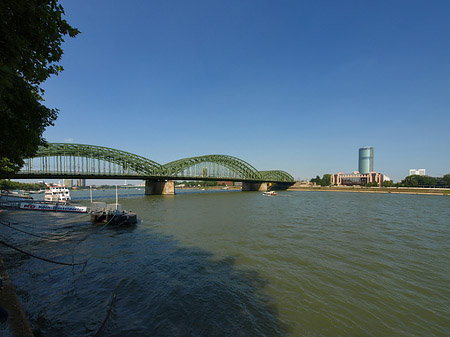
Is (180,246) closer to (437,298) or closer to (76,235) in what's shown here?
(76,235)

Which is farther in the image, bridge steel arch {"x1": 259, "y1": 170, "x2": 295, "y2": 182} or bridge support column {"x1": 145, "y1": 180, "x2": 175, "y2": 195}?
bridge steel arch {"x1": 259, "y1": 170, "x2": 295, "y2": 182}

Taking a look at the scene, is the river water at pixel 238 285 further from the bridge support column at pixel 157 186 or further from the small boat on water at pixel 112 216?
the bridge support column at pixel 157 186

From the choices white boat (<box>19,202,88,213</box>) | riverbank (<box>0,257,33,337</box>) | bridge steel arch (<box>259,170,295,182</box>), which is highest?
bridge steel arch (<box>259,170,295,182</box>)

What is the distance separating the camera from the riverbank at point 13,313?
190 inches

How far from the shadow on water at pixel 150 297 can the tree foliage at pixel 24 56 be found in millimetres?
6964

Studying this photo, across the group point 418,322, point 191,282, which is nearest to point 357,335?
point 418,322

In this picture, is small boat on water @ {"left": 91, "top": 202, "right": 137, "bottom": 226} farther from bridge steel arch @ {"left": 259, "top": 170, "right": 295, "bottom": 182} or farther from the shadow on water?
bridge steel arch @ {"left": 259, "top": 170, "right": 295, "bottom": 182}

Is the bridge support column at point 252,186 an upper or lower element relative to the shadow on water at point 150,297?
lower

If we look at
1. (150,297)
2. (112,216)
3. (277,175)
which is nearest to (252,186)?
(277,175)

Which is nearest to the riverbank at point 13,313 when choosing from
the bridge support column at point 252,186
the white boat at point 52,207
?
the white boat at point 52,207

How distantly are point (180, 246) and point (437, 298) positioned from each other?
1469 cm

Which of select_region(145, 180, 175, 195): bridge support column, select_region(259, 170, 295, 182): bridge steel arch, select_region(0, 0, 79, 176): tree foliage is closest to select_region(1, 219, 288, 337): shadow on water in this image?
select_region(0, 0, 79, 176): tree foliage

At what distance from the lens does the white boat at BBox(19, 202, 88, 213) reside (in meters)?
35.0

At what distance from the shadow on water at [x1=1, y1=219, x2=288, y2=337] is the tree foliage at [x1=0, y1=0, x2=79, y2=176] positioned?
22.8ft
